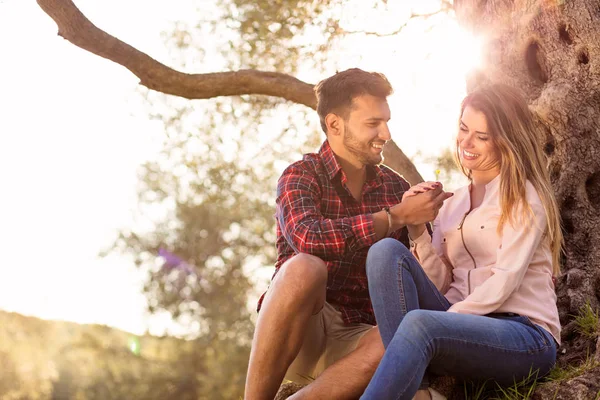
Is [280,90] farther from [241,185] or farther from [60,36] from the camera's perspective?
[241,185]

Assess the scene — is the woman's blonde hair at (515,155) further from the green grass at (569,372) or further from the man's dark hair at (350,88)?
the man's dark hair at (350,88)

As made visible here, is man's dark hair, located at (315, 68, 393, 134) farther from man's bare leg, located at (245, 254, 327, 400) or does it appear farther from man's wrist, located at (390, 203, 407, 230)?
man's bare leg, located at (245, 254, 327, 400)

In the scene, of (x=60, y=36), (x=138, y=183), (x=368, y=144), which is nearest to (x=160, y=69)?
(x=60, y=36)

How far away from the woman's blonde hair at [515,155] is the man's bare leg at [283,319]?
3.88ft

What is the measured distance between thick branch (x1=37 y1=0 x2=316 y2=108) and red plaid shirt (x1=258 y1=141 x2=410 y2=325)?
10.5ft

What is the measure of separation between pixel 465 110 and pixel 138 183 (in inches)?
541

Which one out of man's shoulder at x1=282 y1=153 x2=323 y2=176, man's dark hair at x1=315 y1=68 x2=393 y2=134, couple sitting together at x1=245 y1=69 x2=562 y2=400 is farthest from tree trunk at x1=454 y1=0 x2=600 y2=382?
man's shoulder at x1=282 y1=153 x2=323 y2=176

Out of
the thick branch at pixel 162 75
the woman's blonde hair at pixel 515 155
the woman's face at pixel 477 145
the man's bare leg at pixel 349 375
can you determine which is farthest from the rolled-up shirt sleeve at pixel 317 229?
Answer: the thick branch at pixel 162 75

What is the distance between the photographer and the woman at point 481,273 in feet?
13.8

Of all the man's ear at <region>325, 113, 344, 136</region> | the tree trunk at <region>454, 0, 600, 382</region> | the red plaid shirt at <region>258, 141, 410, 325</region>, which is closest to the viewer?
the red plaid shirt at <region>258, 141, 410, 325</region>

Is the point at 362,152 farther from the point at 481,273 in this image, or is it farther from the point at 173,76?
the point at 173,76

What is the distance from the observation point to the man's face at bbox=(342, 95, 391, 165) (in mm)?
5828

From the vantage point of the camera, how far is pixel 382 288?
14.8 ft

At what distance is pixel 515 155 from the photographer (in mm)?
4809
